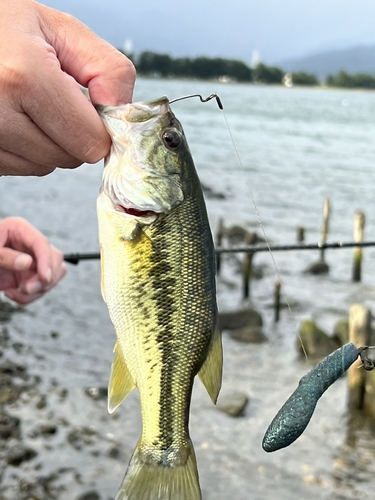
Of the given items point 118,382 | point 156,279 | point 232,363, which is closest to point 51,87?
point 156,279

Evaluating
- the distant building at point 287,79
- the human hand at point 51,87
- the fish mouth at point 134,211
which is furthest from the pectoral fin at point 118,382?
the distant building at point 287,79

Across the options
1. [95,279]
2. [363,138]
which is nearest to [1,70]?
[95,279]

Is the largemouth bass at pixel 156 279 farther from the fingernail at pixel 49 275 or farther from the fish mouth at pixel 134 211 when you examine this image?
the fingernail at pixel 49 275

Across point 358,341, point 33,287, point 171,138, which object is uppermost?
point 171,138

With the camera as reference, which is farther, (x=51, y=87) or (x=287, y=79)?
(x=287, y=79)

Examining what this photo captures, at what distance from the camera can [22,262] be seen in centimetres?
314

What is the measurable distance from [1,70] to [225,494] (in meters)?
5.21

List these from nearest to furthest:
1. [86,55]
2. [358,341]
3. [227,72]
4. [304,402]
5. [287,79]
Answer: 1. [304,402]
2. [86,55]
3. [358,341]
4. [227,72]
5. [287,79]

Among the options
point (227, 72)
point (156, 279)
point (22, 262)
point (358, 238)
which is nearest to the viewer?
point (156, 279)

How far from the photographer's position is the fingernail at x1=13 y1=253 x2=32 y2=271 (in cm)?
313

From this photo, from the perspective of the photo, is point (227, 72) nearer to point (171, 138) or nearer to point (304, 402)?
point (171, 138)

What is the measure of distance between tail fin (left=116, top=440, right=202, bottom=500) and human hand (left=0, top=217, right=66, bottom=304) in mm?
1445

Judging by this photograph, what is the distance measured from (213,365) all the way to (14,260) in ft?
4.88

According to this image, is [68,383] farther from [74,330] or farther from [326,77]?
[326,77]
